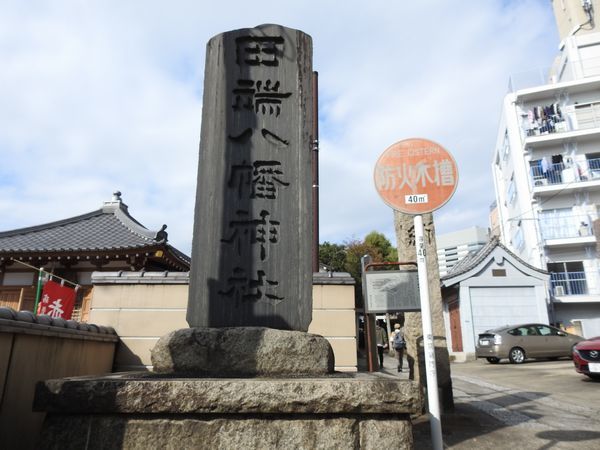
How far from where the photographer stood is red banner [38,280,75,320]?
8.18m

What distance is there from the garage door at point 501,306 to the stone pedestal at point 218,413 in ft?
62.2

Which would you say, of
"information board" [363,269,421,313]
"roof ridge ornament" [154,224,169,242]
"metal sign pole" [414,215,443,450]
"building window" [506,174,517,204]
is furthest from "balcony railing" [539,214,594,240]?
"metal sign pole" [414,215,443,450]

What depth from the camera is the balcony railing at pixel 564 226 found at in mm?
21516

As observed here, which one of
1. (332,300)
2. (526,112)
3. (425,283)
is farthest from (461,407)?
(526,112)

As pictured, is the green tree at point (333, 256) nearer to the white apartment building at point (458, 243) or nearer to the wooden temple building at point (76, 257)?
the wooden temple building at point (76, 257)

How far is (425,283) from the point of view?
279 centimetres

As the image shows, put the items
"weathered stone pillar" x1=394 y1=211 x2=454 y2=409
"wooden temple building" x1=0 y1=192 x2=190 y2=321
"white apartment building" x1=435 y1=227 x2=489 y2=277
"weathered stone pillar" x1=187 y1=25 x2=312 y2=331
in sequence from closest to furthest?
"weathered stone pillar" x1=187 y1=25 x2=312 y2=331 → "weathered stone pillar" x1=394 y1=211 x2=454 y2=409 → "wooden temple building" x1=0 y1=192 x2=190 y2=321 → "white apartment building" x1=435 y1=227 x2=489 y2=277

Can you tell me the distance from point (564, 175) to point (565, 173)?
0.12 metres

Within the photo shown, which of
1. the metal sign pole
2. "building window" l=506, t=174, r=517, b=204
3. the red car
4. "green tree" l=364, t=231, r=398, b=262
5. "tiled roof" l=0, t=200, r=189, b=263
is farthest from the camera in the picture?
"green tree" l=364, t=231, r=398, b=262

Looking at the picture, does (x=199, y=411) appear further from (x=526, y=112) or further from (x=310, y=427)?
(x=526, y=112)

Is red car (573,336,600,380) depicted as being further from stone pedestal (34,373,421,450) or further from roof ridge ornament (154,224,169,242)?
roof ridge ornament (154,224,169,242)

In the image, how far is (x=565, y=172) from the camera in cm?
2256

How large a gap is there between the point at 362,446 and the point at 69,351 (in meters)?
4.24

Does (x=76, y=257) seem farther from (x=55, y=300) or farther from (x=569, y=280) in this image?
(x=569, y=280)
